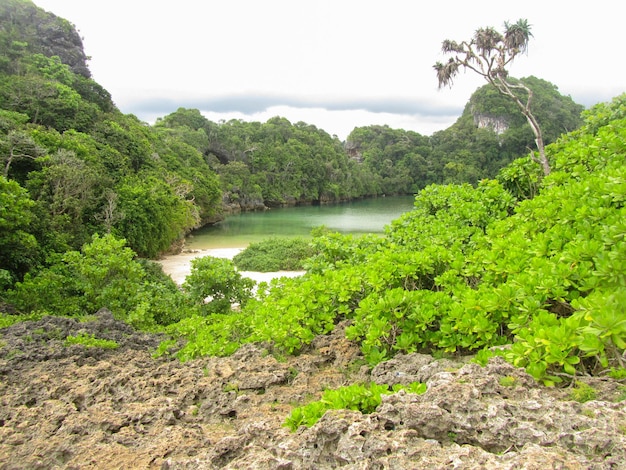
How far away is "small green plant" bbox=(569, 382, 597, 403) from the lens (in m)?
2.34

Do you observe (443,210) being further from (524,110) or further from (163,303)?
(163,303)

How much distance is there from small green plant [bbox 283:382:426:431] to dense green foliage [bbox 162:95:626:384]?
0.81 metres

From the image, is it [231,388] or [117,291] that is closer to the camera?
[231,388]

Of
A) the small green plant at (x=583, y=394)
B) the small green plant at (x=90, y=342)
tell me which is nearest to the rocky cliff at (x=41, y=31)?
the small green plant at (x=90, y=342)

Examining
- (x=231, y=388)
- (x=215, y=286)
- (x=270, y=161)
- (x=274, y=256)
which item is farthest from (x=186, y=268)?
(x=270, y=161)

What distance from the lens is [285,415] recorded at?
2955 millimetres

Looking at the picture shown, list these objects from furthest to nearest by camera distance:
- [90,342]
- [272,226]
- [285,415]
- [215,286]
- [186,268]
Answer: [272,226], [186,268], [215,286], [90,342], [285,415]

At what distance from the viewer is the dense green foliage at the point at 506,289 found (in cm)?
255

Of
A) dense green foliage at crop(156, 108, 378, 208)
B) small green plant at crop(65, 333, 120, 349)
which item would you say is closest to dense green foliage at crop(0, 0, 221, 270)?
small green plant at crop(65, 333, 120, 349)

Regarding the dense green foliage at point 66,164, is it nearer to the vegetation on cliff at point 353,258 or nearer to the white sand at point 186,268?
the vegetation on cliff at point 353,258

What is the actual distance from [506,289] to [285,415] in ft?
5.75

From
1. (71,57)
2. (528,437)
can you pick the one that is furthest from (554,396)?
(71,57)

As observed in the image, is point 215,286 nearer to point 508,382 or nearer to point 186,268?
point 508,382

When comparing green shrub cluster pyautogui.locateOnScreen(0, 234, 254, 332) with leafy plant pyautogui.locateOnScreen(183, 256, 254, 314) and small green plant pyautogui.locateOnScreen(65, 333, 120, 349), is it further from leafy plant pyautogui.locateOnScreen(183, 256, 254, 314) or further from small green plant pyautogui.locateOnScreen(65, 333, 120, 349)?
small green plant pyautogui.locateOnScreen(65, 333, 120, 349)
